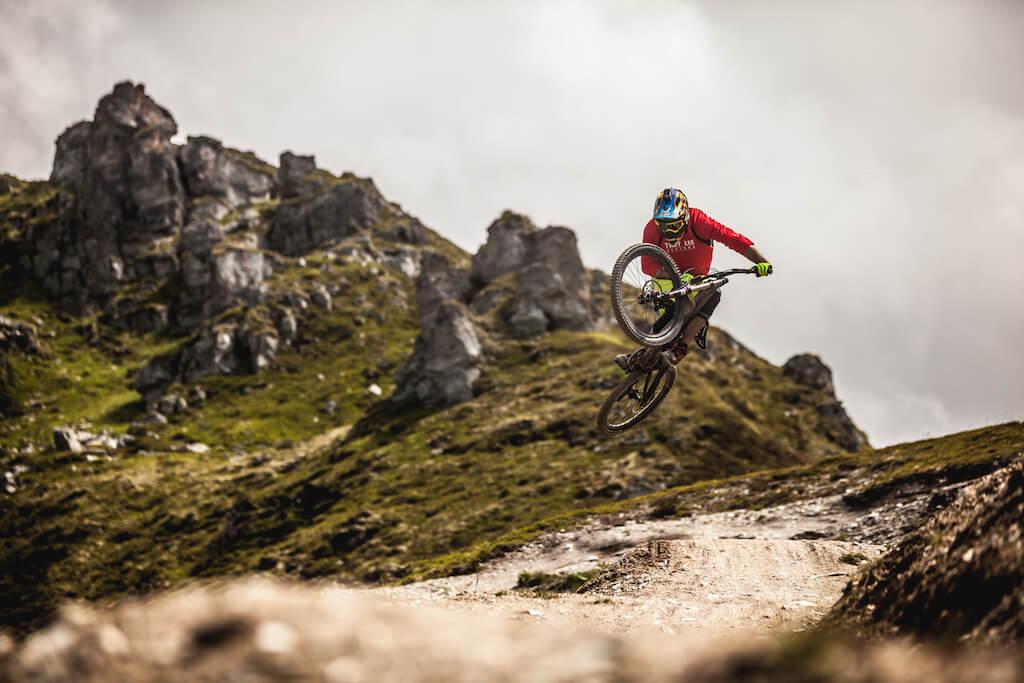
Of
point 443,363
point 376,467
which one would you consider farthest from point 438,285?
point 376,467

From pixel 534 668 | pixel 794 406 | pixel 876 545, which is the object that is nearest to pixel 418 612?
pixel 534 668

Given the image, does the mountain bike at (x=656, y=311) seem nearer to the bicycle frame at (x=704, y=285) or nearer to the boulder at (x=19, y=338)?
the bicycle frame at (x=704, y=285)

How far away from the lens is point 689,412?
3935 inches

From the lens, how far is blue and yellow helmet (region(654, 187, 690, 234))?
16.2m

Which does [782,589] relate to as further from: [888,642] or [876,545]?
[888,642]

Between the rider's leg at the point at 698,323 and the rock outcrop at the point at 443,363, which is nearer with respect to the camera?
the rider's leg at the point at 698,323

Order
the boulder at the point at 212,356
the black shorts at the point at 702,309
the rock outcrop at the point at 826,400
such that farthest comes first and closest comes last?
the boulder at the point at 212,356, the rock outcrop at the point at 826,400, the black shorts at the point at 702,309

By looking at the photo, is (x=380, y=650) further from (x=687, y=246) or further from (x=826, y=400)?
(x=826, y=400)

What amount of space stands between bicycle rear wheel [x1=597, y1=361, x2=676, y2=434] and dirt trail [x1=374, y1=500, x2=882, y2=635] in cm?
444

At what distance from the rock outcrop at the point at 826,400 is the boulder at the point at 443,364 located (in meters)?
72.9

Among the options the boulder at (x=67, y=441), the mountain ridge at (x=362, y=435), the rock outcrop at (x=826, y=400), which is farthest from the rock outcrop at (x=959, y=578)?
the boulder at (x=67, y=441)

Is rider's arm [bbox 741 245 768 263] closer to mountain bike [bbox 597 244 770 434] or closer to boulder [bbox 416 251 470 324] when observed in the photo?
mountain bike [bbox 597 244 770 434]

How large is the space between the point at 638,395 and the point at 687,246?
3.94 metres

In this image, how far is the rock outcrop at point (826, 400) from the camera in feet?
462
